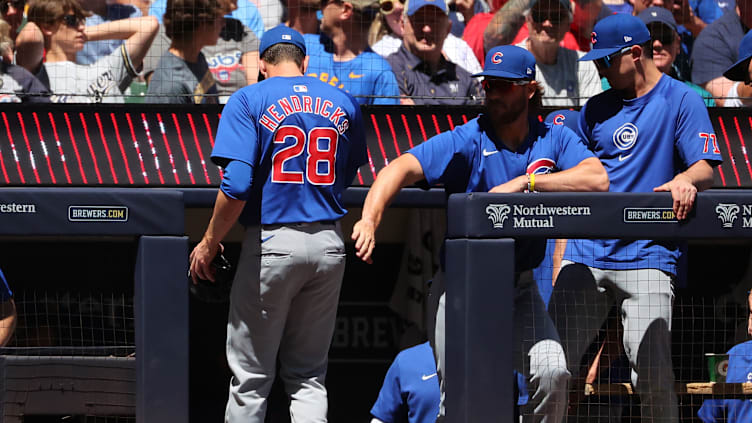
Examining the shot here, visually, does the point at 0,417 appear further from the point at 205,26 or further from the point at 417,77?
the point at 417,77

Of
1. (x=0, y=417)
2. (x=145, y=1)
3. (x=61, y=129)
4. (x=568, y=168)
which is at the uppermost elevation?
(x=145, y=1)

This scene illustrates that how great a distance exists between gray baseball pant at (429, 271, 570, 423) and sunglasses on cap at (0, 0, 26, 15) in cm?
320

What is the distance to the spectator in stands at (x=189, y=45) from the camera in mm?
5164

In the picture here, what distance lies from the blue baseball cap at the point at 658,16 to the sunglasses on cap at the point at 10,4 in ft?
11.1

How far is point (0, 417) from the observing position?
323 centimetres

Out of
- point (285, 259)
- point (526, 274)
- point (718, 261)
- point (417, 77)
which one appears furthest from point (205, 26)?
point (718, 261)

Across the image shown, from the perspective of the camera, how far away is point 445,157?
3428mm

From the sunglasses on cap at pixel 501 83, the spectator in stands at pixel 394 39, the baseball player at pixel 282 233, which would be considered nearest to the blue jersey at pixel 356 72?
the spectator in stands at pixel 394 39

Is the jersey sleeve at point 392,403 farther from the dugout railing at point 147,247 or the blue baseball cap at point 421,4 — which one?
the blue baseball cap at point 421,4

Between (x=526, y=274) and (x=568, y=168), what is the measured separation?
1.36ft

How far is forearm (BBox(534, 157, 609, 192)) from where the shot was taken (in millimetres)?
3316

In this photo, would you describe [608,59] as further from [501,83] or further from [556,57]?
[556,57]

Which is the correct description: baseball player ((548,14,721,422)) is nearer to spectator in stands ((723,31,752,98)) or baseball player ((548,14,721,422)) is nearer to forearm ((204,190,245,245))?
spectator in stands ((723,31,752,98))

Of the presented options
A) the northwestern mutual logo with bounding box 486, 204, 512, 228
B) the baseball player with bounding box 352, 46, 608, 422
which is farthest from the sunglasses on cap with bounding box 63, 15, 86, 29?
the northwestern mutual logo with bounding box 486, 204, 512, 228
